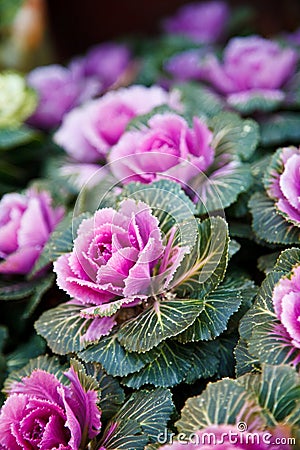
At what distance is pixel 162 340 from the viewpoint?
0.71 m

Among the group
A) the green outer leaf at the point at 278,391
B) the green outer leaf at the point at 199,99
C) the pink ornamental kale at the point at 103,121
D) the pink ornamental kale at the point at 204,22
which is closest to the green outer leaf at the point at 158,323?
the green outer leaf at the point at 278,391

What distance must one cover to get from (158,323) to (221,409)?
0.17 meters

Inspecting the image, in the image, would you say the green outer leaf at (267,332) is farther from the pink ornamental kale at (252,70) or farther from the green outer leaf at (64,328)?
the pink ornamental kale at (252,70)

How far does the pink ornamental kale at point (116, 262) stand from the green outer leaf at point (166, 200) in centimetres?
3

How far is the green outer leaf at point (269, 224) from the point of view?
0.79 meters

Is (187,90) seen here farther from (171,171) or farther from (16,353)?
(16,353)

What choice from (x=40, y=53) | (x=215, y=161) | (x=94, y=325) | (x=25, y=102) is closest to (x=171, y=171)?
(x=215, y=161)

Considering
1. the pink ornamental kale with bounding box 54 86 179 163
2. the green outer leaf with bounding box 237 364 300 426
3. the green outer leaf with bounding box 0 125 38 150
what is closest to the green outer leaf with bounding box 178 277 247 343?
the green outer leaf with bounding box 237 364 300 426

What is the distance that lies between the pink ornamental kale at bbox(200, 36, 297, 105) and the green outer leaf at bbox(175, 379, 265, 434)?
0.74m

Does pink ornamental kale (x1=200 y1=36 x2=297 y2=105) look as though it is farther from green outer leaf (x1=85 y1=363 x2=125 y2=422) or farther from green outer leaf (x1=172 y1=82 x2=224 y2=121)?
green outer leaf (x1=85 y1=363 x2=125 y2=422)

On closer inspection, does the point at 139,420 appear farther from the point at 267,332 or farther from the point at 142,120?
the point at 142,120

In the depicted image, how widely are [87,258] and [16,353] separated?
31 cm

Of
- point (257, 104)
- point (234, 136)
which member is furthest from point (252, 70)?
point (234, 136)

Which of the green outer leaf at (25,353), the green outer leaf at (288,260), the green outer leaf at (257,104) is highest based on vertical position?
the green outer leaf at (257,104)
